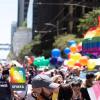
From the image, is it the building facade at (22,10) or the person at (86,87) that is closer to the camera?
the person at (86,87)

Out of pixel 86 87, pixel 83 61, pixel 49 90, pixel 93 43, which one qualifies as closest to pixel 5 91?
pixel 86 87

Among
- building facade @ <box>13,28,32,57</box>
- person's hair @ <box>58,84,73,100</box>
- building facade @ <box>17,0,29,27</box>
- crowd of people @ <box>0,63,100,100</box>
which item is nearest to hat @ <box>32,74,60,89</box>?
crowd of people @ <box>0,63,100,100</box>

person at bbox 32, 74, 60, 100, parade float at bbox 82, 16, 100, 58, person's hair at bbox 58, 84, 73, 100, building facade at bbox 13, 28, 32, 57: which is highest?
person at bbox 32, 74, 60, 100

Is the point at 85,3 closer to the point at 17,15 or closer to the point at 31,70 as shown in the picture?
the point at 31,70

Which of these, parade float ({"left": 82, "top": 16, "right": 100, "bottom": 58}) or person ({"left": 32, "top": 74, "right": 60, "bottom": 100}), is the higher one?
person ({"left": 32, "top": 74, "right": 60, "bottom": 100})

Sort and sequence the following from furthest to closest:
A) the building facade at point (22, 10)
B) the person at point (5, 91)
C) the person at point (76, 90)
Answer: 1. the building facade at point (22, 10)
2. the person at point (5, 91)
3. the person at point (76, 90)

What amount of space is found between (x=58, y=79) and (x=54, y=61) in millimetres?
17727

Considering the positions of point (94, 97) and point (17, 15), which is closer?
point (94, 97)

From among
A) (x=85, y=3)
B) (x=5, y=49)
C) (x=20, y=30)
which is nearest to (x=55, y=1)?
(x=85, y=3)

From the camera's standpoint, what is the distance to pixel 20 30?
150 metres

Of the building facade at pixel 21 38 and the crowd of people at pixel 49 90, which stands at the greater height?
the crowd of people at pixel 49 90

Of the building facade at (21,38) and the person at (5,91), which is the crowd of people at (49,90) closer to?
the person at (5,91)

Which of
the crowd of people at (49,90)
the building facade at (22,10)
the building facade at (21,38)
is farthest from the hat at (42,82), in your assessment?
the building facade at (22,10)

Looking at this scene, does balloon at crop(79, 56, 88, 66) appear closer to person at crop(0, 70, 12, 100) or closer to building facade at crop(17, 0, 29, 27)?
person at crop(0, 70, 12, 100)
